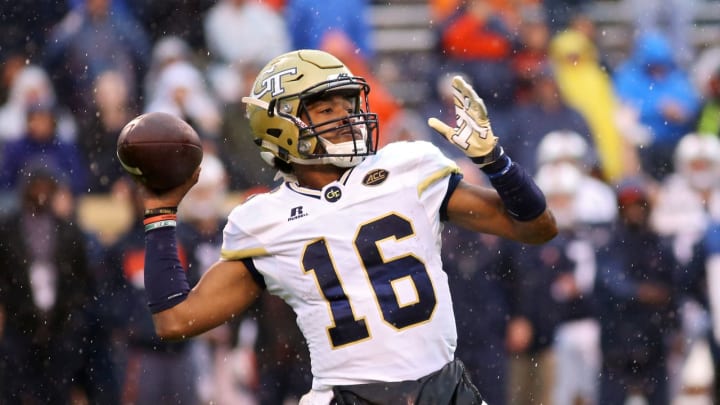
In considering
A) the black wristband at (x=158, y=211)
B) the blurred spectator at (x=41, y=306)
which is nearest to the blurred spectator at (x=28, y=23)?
the blurred spectator at (x=41, y=306)

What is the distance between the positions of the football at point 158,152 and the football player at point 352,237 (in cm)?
5

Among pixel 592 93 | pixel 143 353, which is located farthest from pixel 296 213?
pixel 592 93

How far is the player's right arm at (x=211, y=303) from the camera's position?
352 centimetres

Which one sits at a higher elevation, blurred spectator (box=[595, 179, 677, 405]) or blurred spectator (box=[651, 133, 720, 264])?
blurred spectator (box=[651, 133, 720, 264])

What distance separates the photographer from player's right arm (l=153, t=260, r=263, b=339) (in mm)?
3523

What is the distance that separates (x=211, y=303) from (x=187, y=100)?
389 centimetres

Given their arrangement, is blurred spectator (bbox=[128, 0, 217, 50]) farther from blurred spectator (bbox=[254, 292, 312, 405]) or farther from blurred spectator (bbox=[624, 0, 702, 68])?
blurred spectator (bbox=[624, 0, 702, 68])

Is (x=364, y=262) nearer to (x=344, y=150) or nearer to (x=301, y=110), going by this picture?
(x=344, y=150)

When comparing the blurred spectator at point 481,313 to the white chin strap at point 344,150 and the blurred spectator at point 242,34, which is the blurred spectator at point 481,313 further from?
the white chin strap at point 344,150

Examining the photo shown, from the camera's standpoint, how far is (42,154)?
6781mm

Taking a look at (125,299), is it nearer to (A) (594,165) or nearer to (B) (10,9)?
(B) (10,9)

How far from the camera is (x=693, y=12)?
31.4ft

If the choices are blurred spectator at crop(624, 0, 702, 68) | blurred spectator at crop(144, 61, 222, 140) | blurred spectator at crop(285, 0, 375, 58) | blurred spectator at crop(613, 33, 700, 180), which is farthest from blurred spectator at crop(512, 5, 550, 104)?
blurred spectator at crop(144, 61, 222, 140)

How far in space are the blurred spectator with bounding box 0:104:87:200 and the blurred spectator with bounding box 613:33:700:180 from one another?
3806mm
